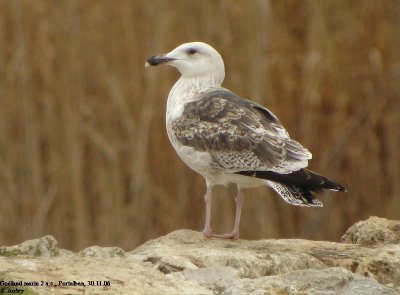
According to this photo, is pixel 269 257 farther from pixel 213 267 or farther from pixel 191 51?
pixel 191 51

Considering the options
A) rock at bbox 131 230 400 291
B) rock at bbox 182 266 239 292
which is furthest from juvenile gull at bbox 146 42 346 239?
rock at bbox 182 266 239 292

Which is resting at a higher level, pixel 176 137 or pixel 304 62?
pixel 304 62

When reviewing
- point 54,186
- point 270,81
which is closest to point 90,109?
point 54,186

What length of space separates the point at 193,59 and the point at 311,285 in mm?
1970

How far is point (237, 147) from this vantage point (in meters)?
4.88

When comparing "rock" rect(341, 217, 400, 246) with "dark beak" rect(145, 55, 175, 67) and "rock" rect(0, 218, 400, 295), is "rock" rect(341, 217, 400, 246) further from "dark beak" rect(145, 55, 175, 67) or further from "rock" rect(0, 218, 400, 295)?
"dark beak" rect(145, 55, 175, 67)

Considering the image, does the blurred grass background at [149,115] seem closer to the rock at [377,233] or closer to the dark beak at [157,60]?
the dark beak at [157,60]

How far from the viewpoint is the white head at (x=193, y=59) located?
547cm

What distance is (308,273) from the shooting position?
3949mm

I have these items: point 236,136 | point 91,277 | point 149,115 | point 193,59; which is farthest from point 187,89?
point 91,277

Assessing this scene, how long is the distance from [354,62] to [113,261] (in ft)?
11.3

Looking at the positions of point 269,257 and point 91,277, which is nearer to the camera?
point 91,277

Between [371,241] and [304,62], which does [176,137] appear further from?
[304,62]

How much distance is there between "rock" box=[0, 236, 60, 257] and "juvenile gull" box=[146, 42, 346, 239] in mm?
963
